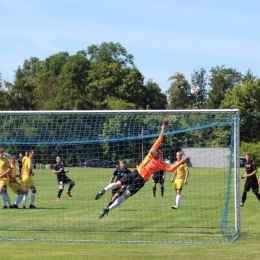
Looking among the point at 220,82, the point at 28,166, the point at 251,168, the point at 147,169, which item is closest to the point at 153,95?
the point at 220,82

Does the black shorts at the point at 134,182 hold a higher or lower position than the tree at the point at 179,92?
lower

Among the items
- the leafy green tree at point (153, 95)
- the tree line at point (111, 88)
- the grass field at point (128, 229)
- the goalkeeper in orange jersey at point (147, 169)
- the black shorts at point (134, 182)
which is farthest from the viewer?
the leafy green tree at point (153, 95)

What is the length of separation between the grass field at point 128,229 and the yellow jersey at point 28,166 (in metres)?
1.31

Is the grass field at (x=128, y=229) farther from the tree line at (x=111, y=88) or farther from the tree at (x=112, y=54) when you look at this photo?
the tree at (x=112, y=54)

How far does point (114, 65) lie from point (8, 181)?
72.0 meters

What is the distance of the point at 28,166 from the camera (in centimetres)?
2048

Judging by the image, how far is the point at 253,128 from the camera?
225 ft

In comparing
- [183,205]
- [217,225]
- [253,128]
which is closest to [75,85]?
[253,128]

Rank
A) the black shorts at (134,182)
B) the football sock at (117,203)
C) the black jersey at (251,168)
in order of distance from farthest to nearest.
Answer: the black jersey at (251,168) → the black shorts at (134,182) → the football sock at (117,203)

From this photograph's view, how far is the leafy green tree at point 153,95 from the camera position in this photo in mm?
101688

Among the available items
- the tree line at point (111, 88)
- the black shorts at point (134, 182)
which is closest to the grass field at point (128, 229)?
the black shorts at point (134, 182)

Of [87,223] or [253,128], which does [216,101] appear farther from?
[87,223]

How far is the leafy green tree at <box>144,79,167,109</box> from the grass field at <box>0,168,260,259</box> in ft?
253

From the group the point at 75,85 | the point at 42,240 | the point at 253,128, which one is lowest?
the point at 42,240
